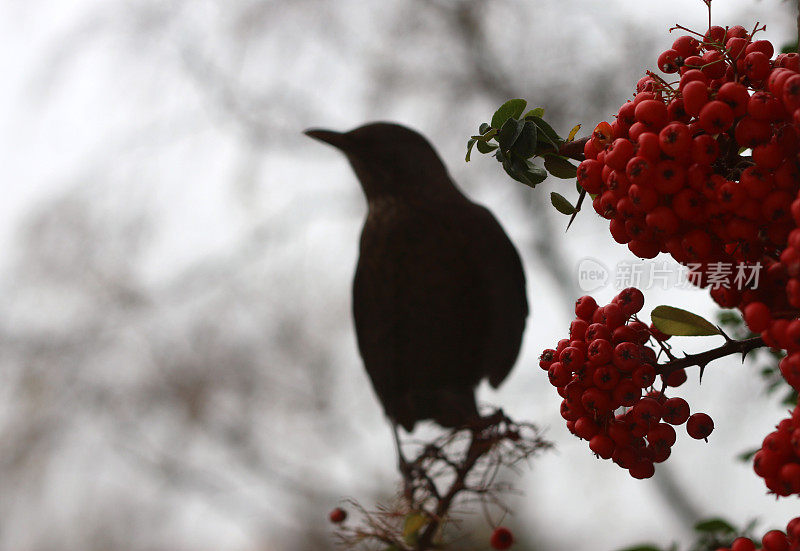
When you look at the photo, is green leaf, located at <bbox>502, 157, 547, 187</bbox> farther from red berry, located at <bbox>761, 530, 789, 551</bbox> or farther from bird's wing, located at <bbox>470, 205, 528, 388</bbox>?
bird's wing, located at <bbox>470, 205, 528, 388</bbox>

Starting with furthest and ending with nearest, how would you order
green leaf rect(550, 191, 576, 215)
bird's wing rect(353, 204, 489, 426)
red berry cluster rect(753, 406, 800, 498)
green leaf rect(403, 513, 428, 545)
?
bird's wing rect(353, 204, 489, 426)
green leaf rect(403, 513, 428, 545)
green leaf rect(550, 191, 576, 215)
red berry cluster rect(753, 406, 800, 498)

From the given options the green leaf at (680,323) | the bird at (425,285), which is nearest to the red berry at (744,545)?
the green leaf at (680,323)

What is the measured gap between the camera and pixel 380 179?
787mm

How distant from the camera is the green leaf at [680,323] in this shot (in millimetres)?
342

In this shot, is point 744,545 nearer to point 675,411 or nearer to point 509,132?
point 675,411

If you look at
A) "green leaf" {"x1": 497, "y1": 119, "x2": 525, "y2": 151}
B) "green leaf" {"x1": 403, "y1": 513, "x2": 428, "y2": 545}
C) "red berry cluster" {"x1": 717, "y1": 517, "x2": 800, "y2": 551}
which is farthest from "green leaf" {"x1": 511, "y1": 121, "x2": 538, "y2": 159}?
"green leaf" {"x1": 403, "y1": 513, "x2": 428, "y2": 545}

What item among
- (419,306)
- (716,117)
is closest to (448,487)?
(419,306)

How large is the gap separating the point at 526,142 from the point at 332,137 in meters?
0.43

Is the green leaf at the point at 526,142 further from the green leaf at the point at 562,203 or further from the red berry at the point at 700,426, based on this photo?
the red berry at the point at 700,426

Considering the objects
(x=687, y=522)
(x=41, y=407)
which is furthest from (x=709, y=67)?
(x=41, y=407)

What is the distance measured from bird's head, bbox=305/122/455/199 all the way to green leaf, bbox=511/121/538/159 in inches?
15.6

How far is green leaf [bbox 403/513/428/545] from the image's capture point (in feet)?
1.90

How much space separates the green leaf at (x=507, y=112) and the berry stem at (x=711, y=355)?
0.56ft

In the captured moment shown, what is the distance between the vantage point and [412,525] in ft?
1.90
